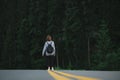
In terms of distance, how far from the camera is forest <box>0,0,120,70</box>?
33.2 m

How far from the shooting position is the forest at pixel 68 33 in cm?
3319

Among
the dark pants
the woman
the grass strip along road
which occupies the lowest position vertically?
the grass strip along road

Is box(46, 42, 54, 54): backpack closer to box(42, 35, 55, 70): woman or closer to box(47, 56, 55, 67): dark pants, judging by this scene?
box(42, 35, 55, 70): woman

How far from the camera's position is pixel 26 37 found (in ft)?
133

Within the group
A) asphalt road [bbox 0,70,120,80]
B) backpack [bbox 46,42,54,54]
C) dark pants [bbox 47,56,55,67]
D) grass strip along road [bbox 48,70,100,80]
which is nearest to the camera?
asphalt road [bbox 0,70,120,80]

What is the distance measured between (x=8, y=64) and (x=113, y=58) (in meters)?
14.0

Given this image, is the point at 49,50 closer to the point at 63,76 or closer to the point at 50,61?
the point at 50,61

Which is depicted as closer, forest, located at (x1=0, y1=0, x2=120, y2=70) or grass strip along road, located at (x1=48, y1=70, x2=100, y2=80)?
grass strip along road, located at (x1=48, y1=70, x2=100, y2=80)

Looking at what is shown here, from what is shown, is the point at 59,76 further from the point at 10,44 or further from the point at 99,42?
the point at 10,44

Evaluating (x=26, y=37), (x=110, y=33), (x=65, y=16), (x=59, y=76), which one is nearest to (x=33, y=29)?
(x=26, y=37)

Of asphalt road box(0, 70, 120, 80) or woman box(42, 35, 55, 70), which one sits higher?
woman box(42, 35, 55, 70)

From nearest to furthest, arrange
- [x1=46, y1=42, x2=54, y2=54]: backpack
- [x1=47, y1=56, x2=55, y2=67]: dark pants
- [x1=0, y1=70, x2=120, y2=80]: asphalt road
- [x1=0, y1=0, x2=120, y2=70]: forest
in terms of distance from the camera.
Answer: [x1=0, y1=70, x2=120, y2=80]: asphalt road, [x1=46, y1=42, x2=54, y2=54]: backpack, [x1=47, y1=56, x2=55, y2=67]: dark pants, [x1=0, y1=0, x2=120, y2=70]: forest

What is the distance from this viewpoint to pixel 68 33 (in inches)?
1404

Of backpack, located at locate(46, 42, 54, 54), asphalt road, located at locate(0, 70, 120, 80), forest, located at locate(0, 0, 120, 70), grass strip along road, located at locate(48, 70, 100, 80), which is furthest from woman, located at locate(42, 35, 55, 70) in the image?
forest, located at locate(0, 0, 120, 70)
